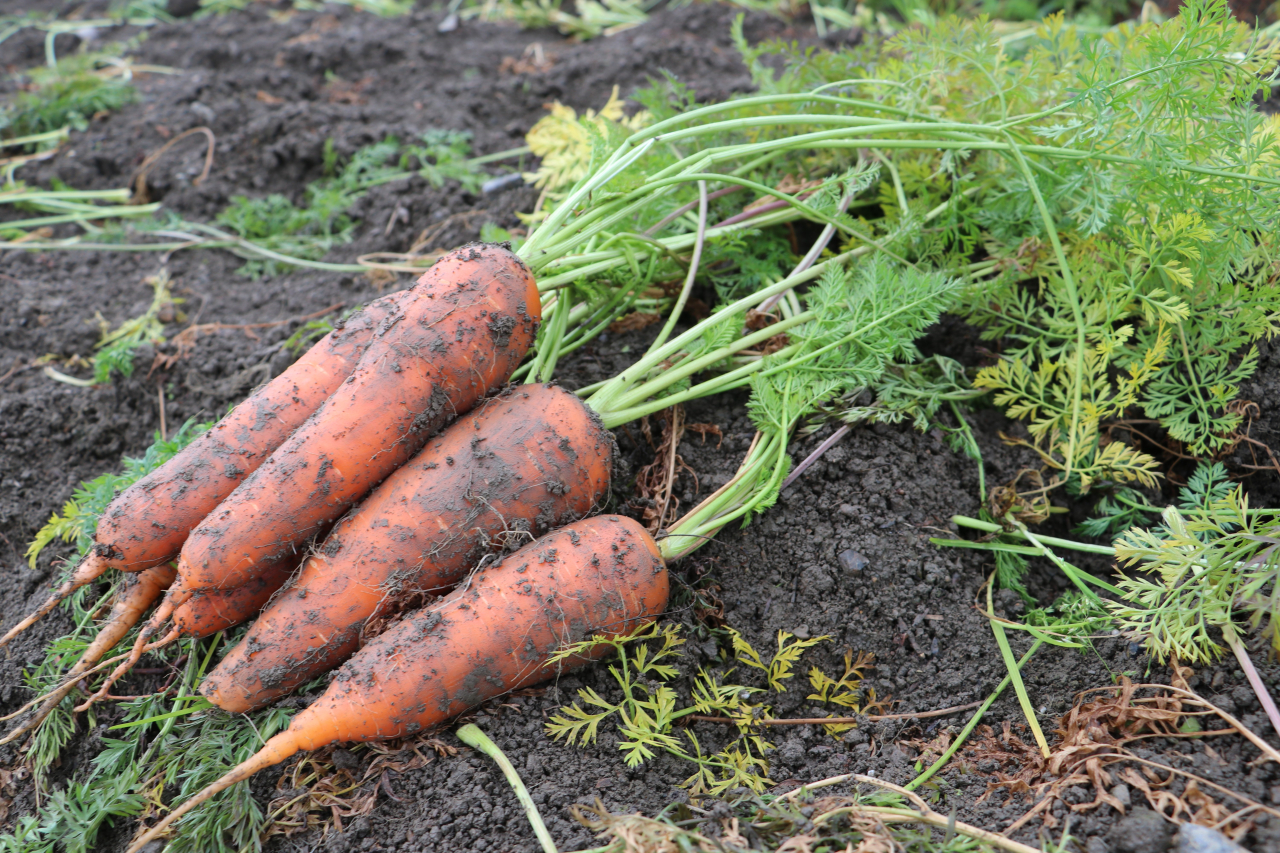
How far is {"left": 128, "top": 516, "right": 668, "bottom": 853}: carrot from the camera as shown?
196 cm

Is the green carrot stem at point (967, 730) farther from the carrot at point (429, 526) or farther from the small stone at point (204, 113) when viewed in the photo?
the small stone at point (204, 113)

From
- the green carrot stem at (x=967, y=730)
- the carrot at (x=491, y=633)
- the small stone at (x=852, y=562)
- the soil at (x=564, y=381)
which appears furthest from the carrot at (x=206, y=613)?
the green carrot stem at (x=967, y=730)

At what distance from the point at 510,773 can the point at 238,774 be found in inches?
24.2

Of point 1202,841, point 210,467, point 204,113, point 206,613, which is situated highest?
point 204,113

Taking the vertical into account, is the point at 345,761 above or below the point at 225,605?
below

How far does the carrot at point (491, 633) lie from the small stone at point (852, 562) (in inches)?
19.8

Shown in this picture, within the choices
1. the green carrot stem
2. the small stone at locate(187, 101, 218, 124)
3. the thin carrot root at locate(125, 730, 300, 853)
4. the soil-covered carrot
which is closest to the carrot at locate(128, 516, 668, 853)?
the thin carrot root at locate(125, 730, 300, 853)

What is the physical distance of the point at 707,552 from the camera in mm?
2367

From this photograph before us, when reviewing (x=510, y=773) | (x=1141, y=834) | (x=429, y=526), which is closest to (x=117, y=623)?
(x=429, y=526)

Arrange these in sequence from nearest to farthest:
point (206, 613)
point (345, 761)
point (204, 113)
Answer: point (345, 761) < point (206, 613) < point (204, 113)

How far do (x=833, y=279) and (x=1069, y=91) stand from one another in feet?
3.15

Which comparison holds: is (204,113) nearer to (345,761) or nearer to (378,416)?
(378,416)

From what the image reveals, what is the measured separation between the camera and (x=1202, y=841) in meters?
1.48

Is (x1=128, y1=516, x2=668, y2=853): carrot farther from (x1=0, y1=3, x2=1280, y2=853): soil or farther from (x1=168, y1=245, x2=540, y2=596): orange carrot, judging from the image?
(x1=168, y1=245, x2=540, y2=596): orange carrot
